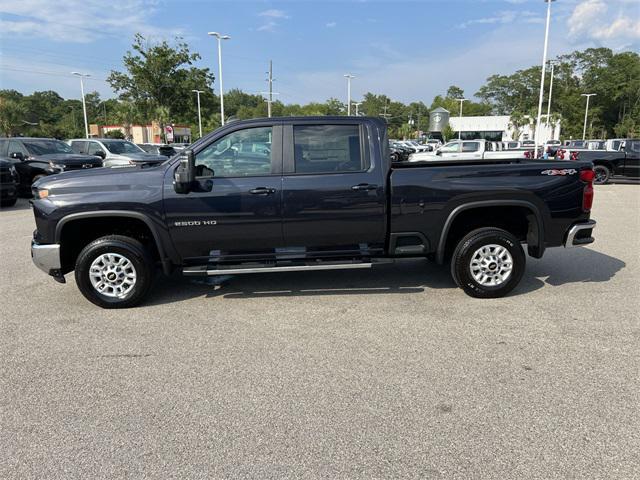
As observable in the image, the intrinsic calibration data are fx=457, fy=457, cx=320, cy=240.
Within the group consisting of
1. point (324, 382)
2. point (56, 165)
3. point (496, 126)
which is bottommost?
point (324, 382)

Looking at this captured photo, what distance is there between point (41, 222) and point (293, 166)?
8.70ft

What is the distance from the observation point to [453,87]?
503ft

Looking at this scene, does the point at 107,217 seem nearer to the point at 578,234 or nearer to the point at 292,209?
the point at 292,209

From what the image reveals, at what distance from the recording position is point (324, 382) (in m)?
3.36

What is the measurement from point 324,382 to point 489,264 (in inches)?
100.0

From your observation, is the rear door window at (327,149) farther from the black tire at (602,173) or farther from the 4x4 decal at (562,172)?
the black tire at (602,173)

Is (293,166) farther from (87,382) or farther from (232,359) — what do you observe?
(87,382)

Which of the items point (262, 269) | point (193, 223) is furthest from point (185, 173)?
point (262, 269)

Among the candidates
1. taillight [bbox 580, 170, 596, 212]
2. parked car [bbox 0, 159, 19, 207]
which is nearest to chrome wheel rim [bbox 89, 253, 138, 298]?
taillight [bbox 580, 170, 596, 212]

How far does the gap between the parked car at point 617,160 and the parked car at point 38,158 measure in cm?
1703

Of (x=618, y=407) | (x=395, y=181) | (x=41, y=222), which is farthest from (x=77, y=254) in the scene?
(x=618, y=407)

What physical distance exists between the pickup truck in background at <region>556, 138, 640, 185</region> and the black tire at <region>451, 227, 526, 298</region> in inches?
560

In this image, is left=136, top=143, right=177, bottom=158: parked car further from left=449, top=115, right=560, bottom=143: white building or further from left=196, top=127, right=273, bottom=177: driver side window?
left=449, top=115, right=560, bottom=143: white building

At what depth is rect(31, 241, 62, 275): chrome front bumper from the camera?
15.4 feet
